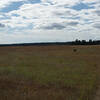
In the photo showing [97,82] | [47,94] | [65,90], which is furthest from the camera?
[97,82]

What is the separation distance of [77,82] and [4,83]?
3.95 meters

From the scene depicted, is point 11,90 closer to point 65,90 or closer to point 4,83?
point 4,83

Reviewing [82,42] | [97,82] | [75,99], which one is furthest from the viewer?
[82,42]

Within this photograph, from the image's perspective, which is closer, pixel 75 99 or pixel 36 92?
pixel 75 99

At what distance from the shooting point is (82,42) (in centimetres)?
12350

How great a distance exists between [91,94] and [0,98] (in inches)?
149

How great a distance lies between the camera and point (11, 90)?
9.80 meters

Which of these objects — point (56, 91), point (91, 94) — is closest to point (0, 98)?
point (56, 91)

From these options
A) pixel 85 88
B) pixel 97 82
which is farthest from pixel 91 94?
pixel 97 82

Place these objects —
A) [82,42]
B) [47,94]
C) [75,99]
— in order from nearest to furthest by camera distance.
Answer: [75,99], [47,94], [82,42]

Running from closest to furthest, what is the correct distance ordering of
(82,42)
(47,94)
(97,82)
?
(47,94)
(97,82)
(82,42)

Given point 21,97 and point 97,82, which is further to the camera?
point 97,82

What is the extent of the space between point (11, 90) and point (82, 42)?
11574cm

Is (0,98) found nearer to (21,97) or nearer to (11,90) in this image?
(21,97)
